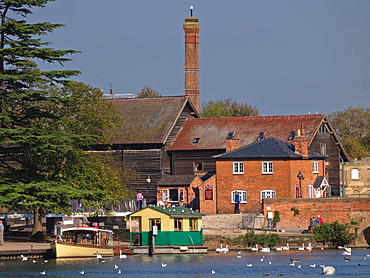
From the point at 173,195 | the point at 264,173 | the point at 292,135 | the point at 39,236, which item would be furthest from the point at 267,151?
the point at 39,236

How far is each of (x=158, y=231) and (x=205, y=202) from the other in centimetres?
1693

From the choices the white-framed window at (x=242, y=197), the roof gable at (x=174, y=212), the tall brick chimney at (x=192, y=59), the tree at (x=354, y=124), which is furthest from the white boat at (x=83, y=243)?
the tree at (x=354, y=124)

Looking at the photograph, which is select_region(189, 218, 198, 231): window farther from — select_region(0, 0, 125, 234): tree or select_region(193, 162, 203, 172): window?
select_region(193, 162, 203, 172): window

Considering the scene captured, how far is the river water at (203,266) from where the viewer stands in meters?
46.2

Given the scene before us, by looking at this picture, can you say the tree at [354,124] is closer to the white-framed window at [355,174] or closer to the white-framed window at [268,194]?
the white-framed window at [355,174]

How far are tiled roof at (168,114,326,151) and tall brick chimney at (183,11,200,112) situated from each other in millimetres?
9745

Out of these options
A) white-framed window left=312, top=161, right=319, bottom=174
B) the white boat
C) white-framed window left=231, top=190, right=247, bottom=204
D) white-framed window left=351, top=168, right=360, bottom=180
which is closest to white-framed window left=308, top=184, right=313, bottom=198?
white-framed window left=312, top=161, right=319, bottom=174

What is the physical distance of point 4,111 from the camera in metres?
53.9

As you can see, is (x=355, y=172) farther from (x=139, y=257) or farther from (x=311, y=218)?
(x=139, y=257)

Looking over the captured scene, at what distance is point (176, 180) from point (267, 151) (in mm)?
10243

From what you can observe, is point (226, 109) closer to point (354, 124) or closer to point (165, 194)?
point (354, 124)

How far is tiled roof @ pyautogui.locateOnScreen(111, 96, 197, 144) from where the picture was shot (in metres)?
81.8

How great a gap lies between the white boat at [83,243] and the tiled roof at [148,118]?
25809 mm

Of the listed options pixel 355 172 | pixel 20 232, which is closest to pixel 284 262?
pixel 20 232
